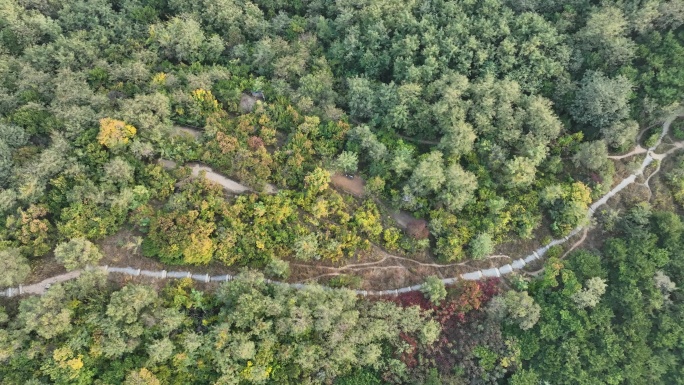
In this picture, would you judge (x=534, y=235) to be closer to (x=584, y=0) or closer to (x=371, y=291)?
(x=371, y=291)

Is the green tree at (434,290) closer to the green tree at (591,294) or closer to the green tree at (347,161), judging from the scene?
the green tree at (591,294)

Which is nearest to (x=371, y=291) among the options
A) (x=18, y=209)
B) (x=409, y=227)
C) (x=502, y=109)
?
(x=409, y=227)

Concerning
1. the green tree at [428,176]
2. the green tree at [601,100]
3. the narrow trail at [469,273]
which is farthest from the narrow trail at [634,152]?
the green tree at [428,176]

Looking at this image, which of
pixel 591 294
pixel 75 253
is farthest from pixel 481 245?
pixel 75 253

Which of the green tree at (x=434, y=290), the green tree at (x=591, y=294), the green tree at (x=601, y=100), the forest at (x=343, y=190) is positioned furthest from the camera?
the green tree at (x=601, y=100)

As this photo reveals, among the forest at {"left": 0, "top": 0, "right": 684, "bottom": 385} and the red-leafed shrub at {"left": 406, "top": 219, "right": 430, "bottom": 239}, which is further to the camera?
the red-leafed shrub at {"left": 406, "top": 219, "right": 430, "bottom": 239}

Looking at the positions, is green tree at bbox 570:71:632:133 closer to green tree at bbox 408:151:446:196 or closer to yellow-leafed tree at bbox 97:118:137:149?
green tree at bbox 408:151:446:196

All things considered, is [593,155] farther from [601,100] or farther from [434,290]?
[434,290]

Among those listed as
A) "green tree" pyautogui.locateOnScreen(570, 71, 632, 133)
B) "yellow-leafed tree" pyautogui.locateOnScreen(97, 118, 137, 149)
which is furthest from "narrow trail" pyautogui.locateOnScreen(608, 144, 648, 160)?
"yellow-leafed tree" pyautogui.locateOnScreen(97, 118, 137, 149)

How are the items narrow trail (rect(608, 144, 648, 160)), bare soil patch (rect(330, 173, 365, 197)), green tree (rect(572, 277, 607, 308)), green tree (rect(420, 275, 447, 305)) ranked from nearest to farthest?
1. green tree (rect(572, 277, 607, 308))
2. green tree (rect(420, 275, 447, 305))
3. bare soil patch (rect(330, 173, 365, 197))
4. narrow trail (rect(608, 144, 648, 160))
